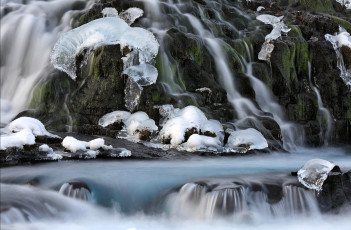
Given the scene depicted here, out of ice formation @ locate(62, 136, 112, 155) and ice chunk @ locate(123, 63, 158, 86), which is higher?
ice chunk @ locate(123, 63, 158, 86)

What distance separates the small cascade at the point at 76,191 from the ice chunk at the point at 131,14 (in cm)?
668

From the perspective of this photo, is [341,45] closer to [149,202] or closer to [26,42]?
[26,42]

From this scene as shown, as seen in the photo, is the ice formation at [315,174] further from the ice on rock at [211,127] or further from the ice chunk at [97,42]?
the ice chunk at [97,42]

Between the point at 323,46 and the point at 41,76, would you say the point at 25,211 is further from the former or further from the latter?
the point at 323,46

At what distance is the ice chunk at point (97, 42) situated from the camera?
909 centimetres

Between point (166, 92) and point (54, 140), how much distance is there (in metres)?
2.93

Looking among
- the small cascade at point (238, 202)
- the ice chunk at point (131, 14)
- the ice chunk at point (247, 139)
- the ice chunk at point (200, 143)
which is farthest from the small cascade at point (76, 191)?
the ice chunk at point (131, 14)

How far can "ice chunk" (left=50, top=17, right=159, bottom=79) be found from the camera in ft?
29.8

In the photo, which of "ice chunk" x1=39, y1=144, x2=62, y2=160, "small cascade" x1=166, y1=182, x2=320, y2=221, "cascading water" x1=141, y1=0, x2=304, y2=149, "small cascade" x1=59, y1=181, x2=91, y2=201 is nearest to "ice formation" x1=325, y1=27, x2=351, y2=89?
"cascading water" x1=141, y1=0, x2=304, y2=149

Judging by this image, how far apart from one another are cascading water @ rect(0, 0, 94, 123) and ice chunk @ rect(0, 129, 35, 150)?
2.94 m

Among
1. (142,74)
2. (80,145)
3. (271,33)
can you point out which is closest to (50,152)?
(80,145)

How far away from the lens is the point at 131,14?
11.1 metres

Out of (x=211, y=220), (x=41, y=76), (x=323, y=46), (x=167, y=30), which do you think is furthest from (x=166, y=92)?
(x=323, y=46)

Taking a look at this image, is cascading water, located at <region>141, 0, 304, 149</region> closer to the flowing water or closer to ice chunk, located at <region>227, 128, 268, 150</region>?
ice chunk, located at <region>227, 128, 268, 150</region>
